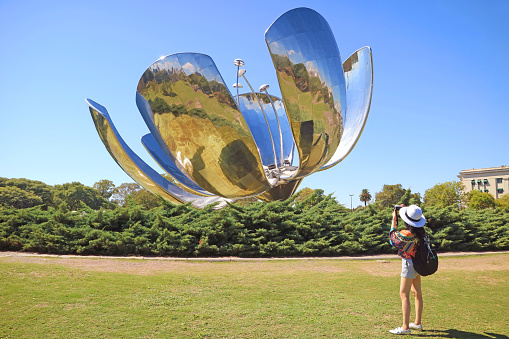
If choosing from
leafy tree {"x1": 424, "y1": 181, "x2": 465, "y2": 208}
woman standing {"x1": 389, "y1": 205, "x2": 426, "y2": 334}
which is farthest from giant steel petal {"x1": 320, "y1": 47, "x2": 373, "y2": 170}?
leafy tree {"x1": 424, "y1": 181, "x2": 465, "y2": 208}

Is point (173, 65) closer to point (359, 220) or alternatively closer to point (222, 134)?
point (222, 134)

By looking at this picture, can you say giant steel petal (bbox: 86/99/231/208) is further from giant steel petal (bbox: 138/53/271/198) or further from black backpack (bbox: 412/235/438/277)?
black backpack (bbox: 412/235/438/277)

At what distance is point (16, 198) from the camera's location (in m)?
43.2

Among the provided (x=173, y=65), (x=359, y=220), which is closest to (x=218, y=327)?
(x=173, y=65)

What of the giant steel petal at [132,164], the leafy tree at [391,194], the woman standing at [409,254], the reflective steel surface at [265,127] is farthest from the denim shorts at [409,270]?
the leafy tree at [391,194]

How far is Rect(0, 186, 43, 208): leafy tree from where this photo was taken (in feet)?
139

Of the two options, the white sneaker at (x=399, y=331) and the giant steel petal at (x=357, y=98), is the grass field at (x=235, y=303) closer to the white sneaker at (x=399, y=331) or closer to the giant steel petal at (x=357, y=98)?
the white sneaker at (x=399, y=331)

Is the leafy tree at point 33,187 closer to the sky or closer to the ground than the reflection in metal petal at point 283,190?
closer to the sky

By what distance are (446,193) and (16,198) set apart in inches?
1962

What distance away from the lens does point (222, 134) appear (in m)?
8.97

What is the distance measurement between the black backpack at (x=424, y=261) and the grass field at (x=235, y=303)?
1.98 feet

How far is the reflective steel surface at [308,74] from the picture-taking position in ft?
26.9

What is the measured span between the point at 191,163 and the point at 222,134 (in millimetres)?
1243

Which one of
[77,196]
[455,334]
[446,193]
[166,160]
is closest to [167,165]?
[166,160]
